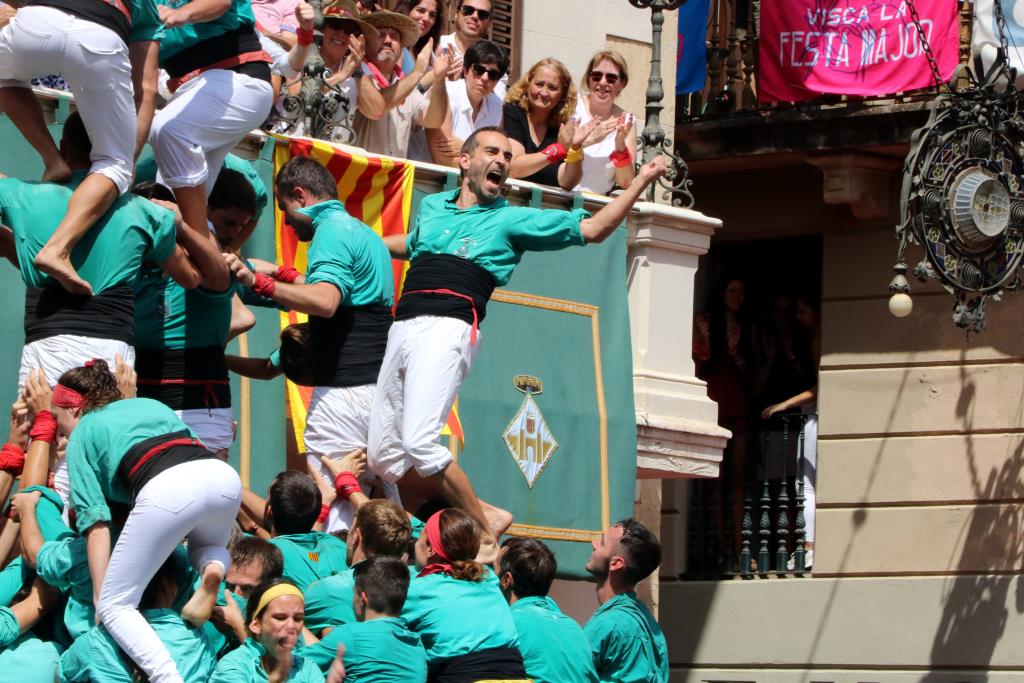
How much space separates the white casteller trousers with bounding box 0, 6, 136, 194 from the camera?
365 inches

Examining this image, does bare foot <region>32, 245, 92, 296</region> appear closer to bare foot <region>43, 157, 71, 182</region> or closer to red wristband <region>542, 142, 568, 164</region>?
bare foot <region>43, 157, 71, 182</region>

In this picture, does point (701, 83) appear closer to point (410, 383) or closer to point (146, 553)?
point (410, 383)

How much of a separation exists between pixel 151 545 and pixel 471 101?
19.8ft

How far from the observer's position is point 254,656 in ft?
26.5

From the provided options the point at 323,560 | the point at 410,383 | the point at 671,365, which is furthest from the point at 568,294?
the point at 323,560

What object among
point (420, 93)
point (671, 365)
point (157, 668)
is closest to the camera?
point (157, 668)

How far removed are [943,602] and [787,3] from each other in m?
4.42

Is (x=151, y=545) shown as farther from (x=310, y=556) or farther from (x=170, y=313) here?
(x=170, y=313)

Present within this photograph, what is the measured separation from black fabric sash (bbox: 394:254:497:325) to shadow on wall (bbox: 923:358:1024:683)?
6.77 metres

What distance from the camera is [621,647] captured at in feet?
32.2

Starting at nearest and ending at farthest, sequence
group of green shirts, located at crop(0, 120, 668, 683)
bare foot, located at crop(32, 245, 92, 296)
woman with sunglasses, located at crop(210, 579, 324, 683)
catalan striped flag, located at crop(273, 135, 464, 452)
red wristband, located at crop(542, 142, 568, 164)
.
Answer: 1. woman with sunglasses, located at crop(210, 579, 324, 683)
2. group of green shirts, located at crop(0, 120, 668, 683)
3. bare foot, located at crop(32, 245, 92, 296)
4. catalan striped flag, located at crop(273, 135, 464, 452)
5. red wristband, located at crop(542, 142, 568, 164)

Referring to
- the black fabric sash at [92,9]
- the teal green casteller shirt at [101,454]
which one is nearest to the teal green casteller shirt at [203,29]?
the black fabric sash at [92,9]

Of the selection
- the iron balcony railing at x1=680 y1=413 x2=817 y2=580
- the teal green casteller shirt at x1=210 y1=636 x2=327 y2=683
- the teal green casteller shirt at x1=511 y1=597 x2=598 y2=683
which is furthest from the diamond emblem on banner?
the teal green casteller shirt at x1=210 y1=636 x2=327 y2=683

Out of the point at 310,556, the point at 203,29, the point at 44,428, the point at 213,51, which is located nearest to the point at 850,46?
the point at 213,51
